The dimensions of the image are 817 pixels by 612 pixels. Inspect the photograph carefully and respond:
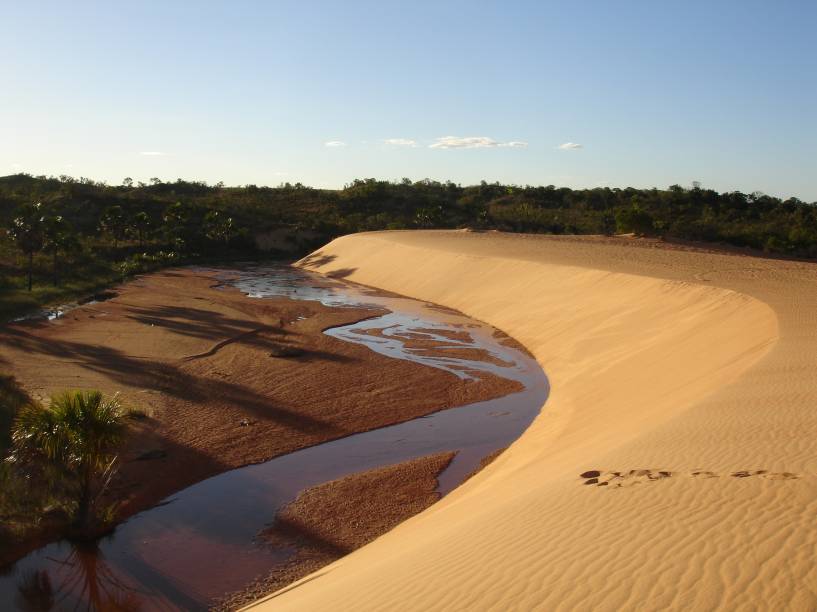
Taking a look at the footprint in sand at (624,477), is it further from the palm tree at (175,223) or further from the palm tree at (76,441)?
the palm tree at (175,223)

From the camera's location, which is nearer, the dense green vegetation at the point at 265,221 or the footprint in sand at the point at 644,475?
the footprint in sand at the point at 644,475

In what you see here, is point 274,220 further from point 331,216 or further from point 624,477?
point 624,477

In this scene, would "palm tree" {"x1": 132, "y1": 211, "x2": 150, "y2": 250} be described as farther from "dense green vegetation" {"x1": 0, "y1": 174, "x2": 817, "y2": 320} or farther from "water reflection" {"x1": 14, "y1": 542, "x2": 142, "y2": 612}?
"water reflection" {"x1": 14, "y1": 542, "x2": 142, "y2": 612}

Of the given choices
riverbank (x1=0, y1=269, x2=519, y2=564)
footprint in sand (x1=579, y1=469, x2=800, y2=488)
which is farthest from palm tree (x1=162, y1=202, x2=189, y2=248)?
footprint in sand (x1=579, y1=469, x2=800, y2=488)

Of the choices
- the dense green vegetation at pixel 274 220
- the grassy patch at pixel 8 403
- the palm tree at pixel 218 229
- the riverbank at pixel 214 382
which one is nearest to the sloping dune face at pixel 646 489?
the riverbank at pixel 214 382

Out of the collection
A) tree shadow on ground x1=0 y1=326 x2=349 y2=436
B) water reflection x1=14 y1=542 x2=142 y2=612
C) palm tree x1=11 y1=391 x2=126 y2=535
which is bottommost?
water reflection x1=14 y1=542 x2=142 y2=612

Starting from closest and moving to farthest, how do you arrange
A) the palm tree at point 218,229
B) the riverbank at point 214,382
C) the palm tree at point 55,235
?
the riverbank at point 214,382, the palm tree at point 55,235, the palm tree at point 218,229

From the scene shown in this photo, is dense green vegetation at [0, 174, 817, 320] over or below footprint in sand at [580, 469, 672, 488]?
over
